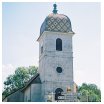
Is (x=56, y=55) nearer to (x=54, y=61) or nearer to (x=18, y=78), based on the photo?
(x=54, y=61)

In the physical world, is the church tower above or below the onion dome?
below

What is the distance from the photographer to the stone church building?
86.0 ft

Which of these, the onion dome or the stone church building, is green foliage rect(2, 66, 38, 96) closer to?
the stone church building

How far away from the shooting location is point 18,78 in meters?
44.4

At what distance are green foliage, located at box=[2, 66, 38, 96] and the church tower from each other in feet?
54.5

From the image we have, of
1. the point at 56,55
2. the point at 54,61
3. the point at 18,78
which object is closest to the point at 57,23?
the point at 56,55

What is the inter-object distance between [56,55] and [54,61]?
2.04 feet

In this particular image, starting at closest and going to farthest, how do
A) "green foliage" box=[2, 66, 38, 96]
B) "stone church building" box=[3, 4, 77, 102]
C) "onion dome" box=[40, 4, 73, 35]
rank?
"stone church building" box=[3, 4, 77, 102]
"onion dome" box=[40, 4, 73, 35]
"green foliage" box=[2, 66, 38, 96]

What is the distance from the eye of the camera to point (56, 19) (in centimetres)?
2798

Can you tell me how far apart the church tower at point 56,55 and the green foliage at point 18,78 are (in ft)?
54.5

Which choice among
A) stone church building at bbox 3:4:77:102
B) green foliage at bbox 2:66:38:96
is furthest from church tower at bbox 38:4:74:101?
green foliage at bbox 2:66:38:96

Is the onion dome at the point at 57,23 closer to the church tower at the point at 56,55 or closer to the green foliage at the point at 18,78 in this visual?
the church tower at the point at 56,55

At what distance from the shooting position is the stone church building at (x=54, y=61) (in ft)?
86.0

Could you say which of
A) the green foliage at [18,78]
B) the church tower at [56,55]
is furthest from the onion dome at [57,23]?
the green foliage at [18,78]
